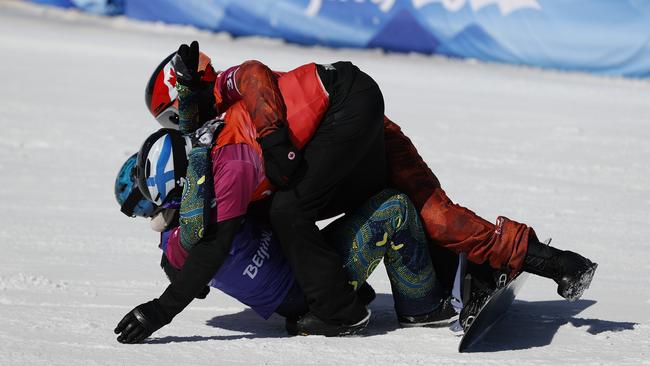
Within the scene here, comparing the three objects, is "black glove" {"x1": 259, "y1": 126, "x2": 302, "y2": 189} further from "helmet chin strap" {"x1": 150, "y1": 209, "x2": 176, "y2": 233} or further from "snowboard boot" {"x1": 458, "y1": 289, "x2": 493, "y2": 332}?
"snowboard boot" {"x1": 458, "y1": 289, "x2": 493, "y2": 332}

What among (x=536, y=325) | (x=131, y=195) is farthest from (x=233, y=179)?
(x=536, y=325)

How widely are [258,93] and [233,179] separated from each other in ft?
1.44

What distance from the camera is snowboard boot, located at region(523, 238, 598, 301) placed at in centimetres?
454

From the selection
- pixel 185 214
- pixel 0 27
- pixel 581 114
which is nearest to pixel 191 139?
pixel 185 214

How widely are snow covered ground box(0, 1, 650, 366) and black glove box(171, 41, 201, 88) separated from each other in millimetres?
1102

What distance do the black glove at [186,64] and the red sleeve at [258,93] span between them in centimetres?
15

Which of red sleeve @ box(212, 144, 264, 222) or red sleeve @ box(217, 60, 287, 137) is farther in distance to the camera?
red sleeve @ box(217, 60, 287, 137)

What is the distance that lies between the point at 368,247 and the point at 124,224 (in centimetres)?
273

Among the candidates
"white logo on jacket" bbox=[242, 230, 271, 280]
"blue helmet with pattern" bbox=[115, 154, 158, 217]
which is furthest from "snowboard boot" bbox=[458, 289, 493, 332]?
"blue helmet with pattern" bbox=[115, 154, 158, 217]

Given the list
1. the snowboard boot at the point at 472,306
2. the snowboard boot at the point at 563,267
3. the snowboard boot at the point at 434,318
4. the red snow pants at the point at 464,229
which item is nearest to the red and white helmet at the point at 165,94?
the red snow pants at the point at 464,229

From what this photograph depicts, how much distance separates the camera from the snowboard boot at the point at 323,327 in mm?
4617

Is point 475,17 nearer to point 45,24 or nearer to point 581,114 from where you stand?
point 581,114

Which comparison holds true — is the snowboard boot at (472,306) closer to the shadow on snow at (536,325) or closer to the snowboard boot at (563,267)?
the shadow on snow at (536,325)

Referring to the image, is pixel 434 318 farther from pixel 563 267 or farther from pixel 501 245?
pixel 563 267
